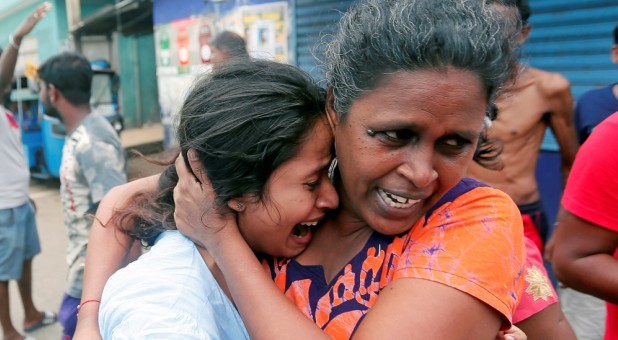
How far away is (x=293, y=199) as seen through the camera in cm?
133

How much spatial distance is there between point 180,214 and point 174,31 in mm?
7792

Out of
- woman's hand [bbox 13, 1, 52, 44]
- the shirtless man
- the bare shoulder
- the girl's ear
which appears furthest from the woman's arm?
woman's hand [bbox 13, 1, 52, 44]

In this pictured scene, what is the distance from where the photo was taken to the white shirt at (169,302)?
1.09 m

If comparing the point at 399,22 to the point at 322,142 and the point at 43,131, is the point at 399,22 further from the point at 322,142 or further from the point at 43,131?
the point at 43,131

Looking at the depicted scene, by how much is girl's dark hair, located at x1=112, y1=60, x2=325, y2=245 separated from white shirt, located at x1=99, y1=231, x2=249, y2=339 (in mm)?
187

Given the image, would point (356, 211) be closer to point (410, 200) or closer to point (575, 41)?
point (410, 200)

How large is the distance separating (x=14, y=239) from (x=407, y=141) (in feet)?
11.6

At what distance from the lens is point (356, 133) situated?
3.97ft

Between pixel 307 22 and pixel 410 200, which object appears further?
pixel 307 22

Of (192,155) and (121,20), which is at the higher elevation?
(121,20)

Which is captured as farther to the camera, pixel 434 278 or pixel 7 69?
pixel 7 69

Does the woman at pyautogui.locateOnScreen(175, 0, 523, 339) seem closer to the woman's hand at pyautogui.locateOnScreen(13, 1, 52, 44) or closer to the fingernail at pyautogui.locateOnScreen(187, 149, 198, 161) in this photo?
the fingernail at pyautogui.locateOnScreen(187, 149, 198, 161)

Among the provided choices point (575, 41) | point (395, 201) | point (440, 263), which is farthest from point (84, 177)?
point (575, 41)

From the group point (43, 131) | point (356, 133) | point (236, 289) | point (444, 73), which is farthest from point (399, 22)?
point (43, 131)
